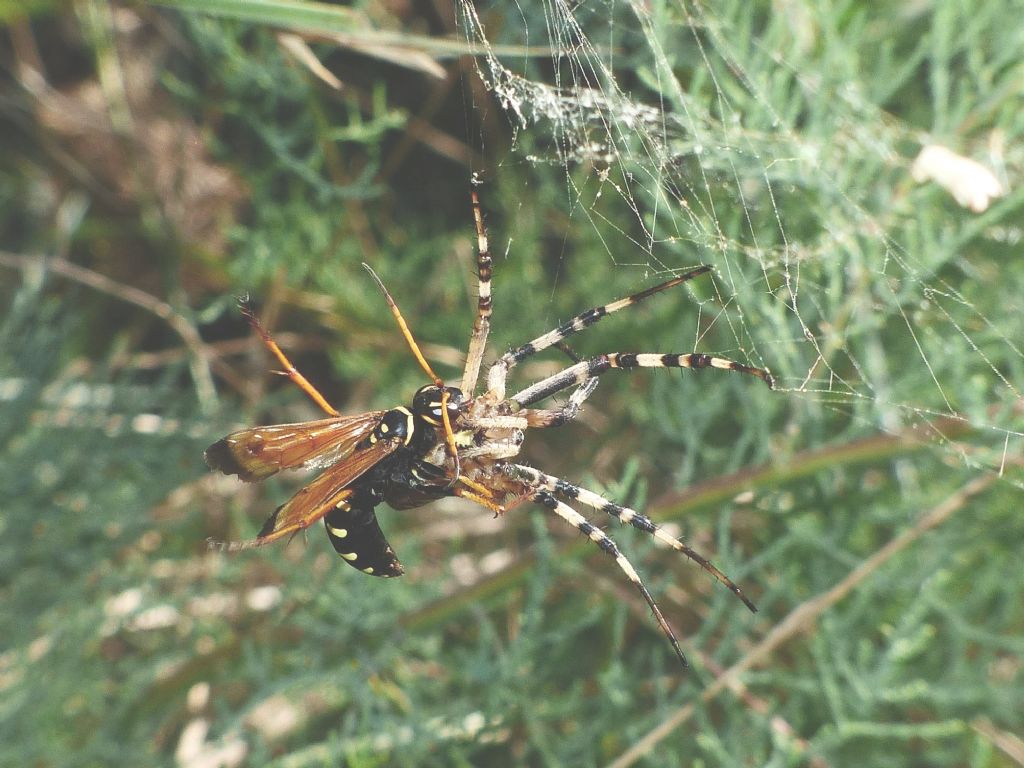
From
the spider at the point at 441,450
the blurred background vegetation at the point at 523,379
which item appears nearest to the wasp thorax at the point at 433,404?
the spider at the point at 441,450

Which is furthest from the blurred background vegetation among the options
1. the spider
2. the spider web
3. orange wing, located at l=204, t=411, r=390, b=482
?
orange wing, located at l=204, t=411, r=390, b=482

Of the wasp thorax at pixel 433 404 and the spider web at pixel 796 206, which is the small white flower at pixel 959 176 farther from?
the wasp thorax at pixel 433 404

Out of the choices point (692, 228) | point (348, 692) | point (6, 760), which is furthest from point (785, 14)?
point (6, 760)

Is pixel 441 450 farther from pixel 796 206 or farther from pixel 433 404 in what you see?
pixel 796 206

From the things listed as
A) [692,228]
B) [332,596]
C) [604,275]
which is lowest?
[332,596]

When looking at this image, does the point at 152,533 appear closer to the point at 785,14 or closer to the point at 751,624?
the point at 751,624

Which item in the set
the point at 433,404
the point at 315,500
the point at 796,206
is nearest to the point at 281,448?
the point at 315,500
